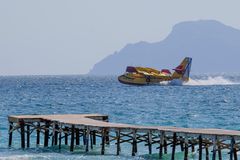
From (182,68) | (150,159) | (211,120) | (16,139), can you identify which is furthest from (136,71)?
(150,159)

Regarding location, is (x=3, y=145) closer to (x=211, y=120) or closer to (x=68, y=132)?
(x=68, y=132)

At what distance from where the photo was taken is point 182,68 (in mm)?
183500

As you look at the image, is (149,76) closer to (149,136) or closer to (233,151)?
(149,136)

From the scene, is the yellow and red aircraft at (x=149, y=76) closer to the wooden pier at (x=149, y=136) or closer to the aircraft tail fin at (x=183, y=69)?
the aircraft tail fin at (x=183, y=69)

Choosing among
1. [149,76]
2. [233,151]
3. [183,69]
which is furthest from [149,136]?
[183,69]

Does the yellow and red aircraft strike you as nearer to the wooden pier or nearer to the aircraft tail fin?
the aircraft tail fin

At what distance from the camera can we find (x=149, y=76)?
581 feet

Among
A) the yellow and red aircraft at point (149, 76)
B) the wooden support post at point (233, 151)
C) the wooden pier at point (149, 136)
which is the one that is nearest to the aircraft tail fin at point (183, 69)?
the yellow and red aircraft at point (149, 76)

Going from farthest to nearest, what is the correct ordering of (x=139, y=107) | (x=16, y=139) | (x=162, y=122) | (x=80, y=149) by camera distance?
(x=139, y=107) → (x=162, y=122) → (x=16, y=139) → (x=80, y=149)

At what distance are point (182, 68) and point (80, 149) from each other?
450 ft

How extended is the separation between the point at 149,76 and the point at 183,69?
440 inches

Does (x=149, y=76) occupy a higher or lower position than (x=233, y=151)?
higher

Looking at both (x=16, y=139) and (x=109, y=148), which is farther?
(x=16, y=139)

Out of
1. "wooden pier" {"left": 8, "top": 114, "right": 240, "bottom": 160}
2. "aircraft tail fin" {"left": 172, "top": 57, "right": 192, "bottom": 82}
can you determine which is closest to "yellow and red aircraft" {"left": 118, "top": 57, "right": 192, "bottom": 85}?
"aircraft tail fin" {"left": 172, "top": 57, "right": 192, "bottom": 82}
